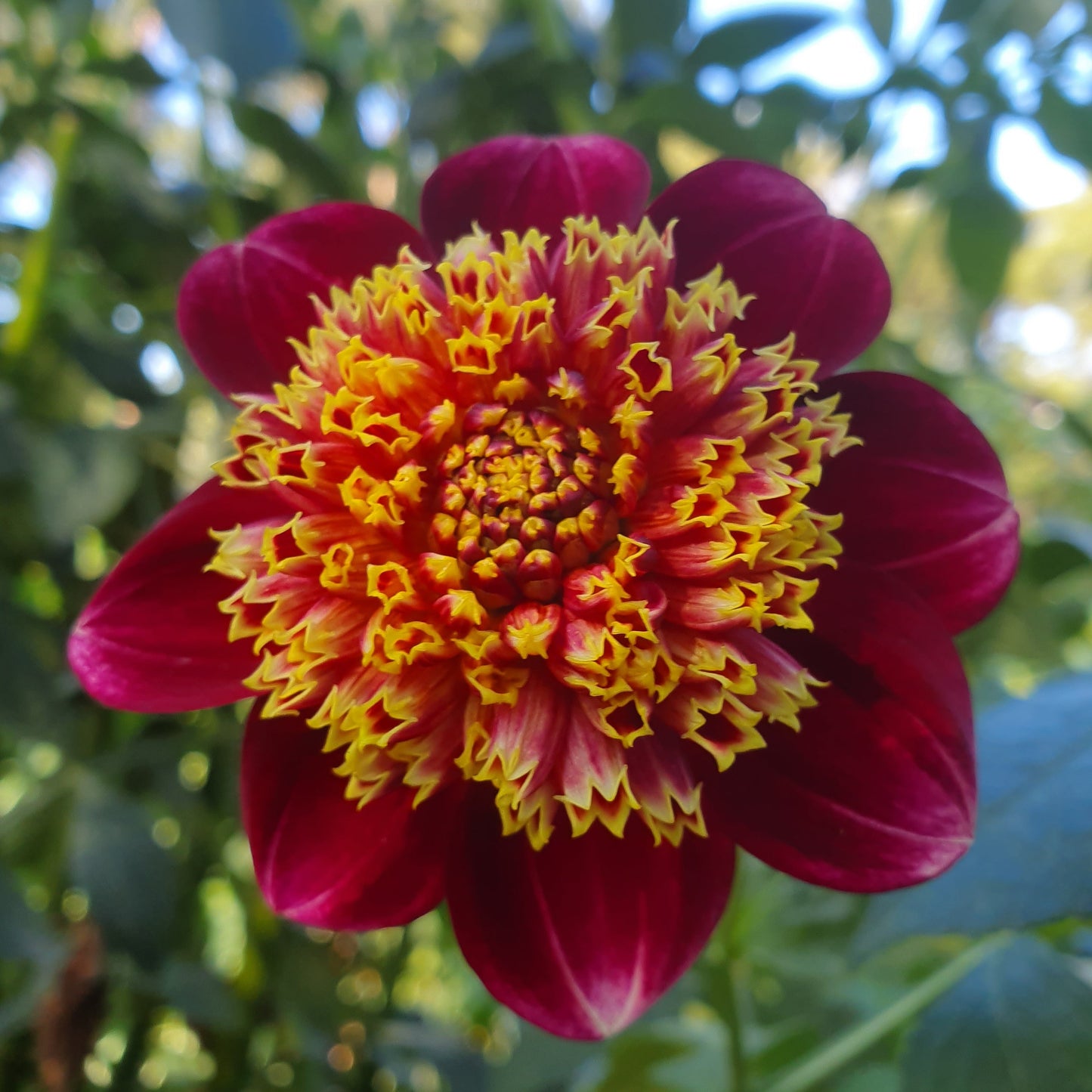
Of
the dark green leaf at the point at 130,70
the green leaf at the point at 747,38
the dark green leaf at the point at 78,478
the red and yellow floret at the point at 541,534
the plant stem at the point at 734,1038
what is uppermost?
the green leaf at the point at 747,38

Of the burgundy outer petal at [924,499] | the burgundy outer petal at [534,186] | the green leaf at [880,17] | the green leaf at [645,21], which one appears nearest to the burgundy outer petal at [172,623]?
the burgundy outer petal at [534,186]

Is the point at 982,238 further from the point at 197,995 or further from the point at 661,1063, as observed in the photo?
the point at 197,995

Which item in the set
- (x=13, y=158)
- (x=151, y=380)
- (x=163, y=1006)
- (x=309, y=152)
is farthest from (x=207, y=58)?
(x=163, y=1006)

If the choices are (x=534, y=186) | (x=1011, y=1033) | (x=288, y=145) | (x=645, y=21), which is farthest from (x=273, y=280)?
(x=1011, y=1033)

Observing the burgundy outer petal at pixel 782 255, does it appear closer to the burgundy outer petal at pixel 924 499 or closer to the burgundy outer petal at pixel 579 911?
the burgundy outer petal at pixel 924 499

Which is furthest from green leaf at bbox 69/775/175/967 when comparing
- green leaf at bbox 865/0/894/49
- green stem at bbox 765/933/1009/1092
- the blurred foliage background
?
green leaf at bbox 865/0/894/49

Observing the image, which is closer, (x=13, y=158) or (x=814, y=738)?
(x=814, y=738)

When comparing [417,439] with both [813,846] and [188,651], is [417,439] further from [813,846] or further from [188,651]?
[813,846]
